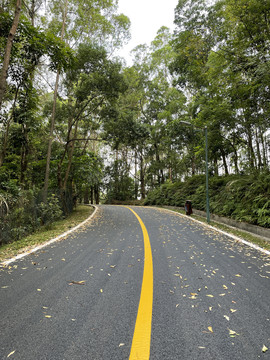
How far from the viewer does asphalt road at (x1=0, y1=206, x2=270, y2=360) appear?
1.87 metres

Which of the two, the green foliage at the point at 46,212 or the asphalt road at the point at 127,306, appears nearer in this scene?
the asphalt road at the point at 127,306

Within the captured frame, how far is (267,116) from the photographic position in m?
10.0

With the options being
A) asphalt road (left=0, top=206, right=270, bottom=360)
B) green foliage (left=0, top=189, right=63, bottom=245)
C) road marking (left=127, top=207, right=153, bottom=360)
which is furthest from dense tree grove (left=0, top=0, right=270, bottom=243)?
road marking (left=127, top=207, right=153, bottom=360)

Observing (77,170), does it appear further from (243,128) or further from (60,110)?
(243,128)

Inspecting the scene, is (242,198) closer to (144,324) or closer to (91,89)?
(144,324)

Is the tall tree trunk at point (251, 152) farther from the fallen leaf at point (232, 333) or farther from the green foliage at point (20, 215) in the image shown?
the fallen leaf at point (232, 333)

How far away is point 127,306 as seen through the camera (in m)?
2.58

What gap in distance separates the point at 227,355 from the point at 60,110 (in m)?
16.9

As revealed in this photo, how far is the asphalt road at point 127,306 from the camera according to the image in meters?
Answer: 1.87

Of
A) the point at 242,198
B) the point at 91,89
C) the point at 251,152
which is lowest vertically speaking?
the point at 242,198

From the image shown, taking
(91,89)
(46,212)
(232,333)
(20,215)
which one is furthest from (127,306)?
(91,89)

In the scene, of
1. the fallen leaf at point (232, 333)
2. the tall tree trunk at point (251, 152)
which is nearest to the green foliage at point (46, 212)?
the fallen leaf at point (232, 333)

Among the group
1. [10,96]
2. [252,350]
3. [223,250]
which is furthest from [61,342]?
[10,96]

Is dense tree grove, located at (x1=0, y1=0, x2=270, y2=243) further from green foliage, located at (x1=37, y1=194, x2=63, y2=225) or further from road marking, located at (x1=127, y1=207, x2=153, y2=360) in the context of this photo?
road marking, located at (x1=127, y1=207, x2=153, y2=360)
